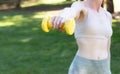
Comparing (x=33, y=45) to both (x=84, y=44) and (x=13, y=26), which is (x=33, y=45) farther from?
(x=84, y=44)

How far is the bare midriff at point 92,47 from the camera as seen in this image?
2717 millimetres

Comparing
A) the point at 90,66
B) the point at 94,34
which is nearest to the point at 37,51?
the point at 90,66

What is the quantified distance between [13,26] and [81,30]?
8869 mm

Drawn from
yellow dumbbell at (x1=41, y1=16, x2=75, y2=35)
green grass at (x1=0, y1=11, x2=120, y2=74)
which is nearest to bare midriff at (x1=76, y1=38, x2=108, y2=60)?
yellow dumbbell at (x1=41, y1=16, x2=75, y2=35)

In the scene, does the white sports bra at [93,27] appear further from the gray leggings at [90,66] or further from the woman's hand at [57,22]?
the woman's hand at [57,22]

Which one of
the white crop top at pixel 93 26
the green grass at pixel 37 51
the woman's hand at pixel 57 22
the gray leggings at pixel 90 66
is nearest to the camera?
the woman's hand at pixel 57 22

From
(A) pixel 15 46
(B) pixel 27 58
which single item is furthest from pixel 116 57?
(A) pixel 15 46

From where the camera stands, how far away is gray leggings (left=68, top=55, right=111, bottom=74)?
278cm

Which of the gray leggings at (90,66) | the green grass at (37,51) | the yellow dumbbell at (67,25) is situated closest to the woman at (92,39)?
the gray leggings at (90,66)

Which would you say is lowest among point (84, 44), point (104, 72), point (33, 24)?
point (33, 24)

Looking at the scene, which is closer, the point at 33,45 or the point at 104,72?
the point at 104,72

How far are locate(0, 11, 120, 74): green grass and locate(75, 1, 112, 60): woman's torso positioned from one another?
3.34 meters

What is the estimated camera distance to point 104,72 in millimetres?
2848

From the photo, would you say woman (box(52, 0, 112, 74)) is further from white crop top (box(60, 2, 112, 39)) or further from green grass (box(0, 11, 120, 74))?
green grass (box(0, 11, 120, 74))
